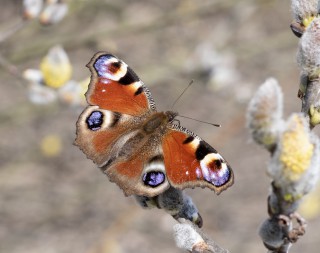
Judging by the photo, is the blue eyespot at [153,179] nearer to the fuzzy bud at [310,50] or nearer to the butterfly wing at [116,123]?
the butterfly wing at [116,123]

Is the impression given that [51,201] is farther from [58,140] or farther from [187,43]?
[187,43]

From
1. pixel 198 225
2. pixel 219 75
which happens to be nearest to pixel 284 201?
pixel 198 225

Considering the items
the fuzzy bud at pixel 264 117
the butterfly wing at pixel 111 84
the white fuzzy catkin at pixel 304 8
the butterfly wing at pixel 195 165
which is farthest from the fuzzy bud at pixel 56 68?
the fuzzy bud at pixel 264 117

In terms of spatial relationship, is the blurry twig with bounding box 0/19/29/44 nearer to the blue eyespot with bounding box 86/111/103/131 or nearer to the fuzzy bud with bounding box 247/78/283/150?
the blue eyespot with bounding box 86/111/103/131

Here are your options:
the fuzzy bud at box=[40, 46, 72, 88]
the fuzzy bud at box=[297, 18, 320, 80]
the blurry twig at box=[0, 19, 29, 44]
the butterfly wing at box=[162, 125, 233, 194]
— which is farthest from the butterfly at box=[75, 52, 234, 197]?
the blurry twig at box=[0, 19, 29, 44]

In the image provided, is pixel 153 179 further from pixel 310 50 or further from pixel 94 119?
pixel 310 50
